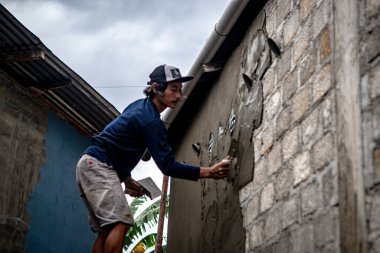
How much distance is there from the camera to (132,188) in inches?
197

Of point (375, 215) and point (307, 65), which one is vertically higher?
point (307, 65)

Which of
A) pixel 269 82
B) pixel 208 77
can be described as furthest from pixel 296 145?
pixel 208 77

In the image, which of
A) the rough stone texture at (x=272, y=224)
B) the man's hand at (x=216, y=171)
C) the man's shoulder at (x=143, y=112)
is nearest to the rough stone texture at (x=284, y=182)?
the rough stone texture at (x=272, y=224)

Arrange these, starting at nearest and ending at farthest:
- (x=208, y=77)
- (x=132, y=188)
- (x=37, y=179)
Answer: (x=132, y=188) → (x=208, y=77) → (x=37, y=179)

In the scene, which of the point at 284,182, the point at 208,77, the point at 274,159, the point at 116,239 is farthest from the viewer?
the point at 208,77

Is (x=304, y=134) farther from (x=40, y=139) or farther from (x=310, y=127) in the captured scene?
(x=40, y=139)

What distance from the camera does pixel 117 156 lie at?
4352 mm

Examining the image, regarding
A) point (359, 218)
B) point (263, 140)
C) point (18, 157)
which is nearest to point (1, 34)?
point (18, 157)

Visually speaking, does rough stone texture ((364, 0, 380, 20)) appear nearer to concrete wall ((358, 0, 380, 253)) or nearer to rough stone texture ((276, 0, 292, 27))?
concrete wall ((358, 0, 380, 253))

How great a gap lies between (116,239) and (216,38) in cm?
206

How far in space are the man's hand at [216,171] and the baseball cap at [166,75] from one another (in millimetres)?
690

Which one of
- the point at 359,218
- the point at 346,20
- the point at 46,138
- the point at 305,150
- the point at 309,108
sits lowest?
the point at 359,218

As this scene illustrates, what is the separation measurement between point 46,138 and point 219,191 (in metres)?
4.81

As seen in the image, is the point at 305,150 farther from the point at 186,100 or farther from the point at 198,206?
the point at 186,100
